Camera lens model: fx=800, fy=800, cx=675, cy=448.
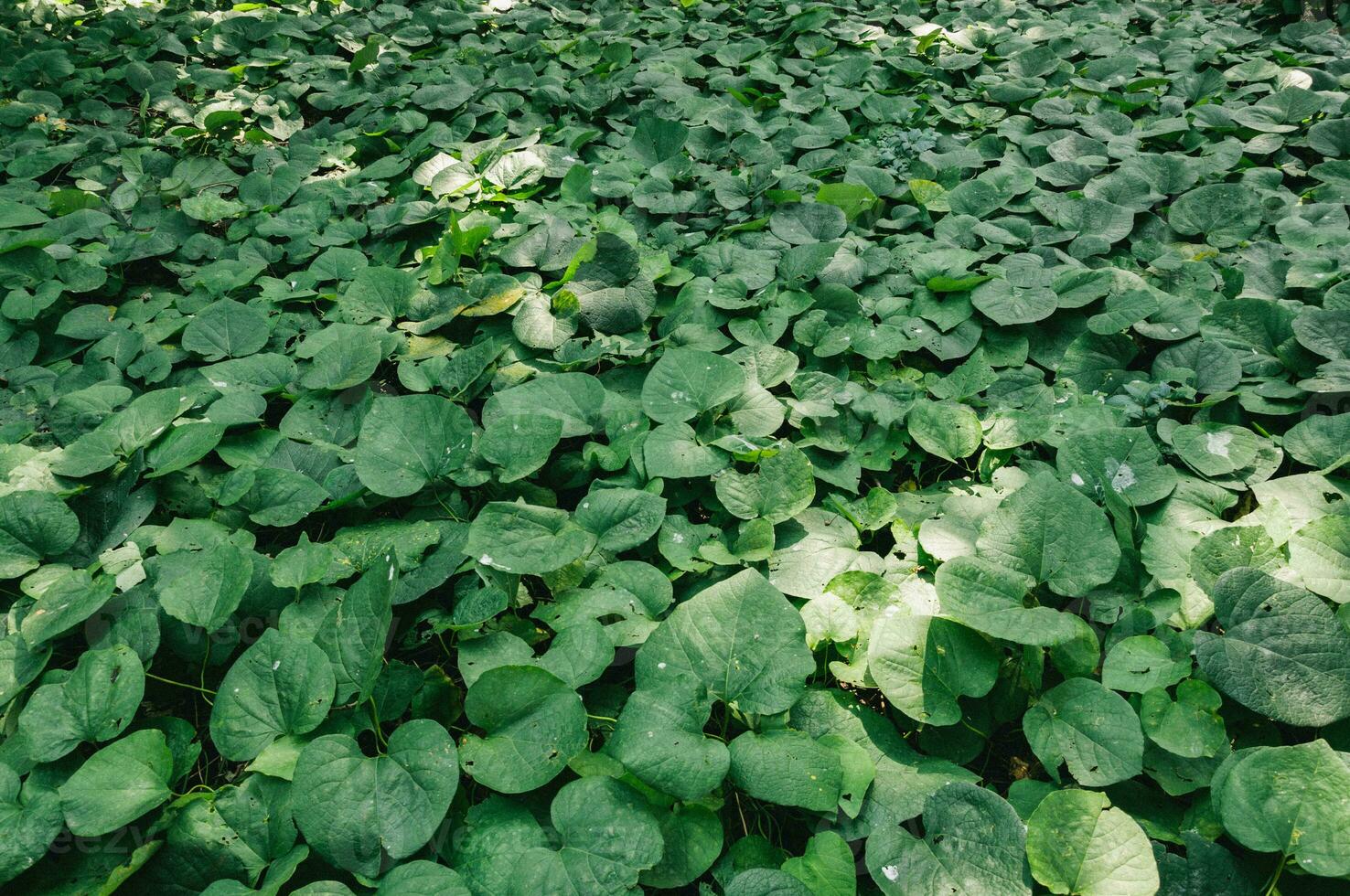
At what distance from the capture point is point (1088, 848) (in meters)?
1.35

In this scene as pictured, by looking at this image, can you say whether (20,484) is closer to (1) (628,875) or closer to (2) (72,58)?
(1) (628,875)

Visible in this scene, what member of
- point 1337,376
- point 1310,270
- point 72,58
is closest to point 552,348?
point 1337,376

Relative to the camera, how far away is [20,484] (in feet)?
6.88

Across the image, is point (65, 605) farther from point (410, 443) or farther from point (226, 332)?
point (226, 332)

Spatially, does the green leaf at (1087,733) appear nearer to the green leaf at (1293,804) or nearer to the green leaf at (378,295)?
the green leaf at (1293,804)

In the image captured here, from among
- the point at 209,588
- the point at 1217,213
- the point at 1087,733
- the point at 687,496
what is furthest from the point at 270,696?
the point at 1217,213

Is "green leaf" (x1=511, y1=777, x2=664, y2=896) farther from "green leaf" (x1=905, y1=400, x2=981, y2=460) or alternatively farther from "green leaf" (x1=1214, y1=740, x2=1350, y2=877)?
"green leaf" (x1=905, y1=400, x2=981, y2=460)

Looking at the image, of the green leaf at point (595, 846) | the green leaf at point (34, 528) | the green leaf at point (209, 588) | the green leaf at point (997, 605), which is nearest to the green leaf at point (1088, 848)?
the green leaf at point (997, 605)

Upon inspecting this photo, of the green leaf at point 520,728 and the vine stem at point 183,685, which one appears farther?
the vine stem at point 183,685

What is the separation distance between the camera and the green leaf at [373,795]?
1.40 m

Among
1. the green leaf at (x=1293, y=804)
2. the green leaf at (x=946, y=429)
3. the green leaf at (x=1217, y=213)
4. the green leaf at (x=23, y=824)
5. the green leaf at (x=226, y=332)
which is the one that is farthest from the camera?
the green leaf at (x=1217, y=213)

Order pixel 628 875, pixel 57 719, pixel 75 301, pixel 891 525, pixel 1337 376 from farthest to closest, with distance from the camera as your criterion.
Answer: pixel 75 301 < pixel 1337 376 < pixel 891 525 < pixel 57 719 < pixel 628 875

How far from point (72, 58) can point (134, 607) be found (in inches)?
172

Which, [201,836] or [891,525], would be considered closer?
[201,836]
